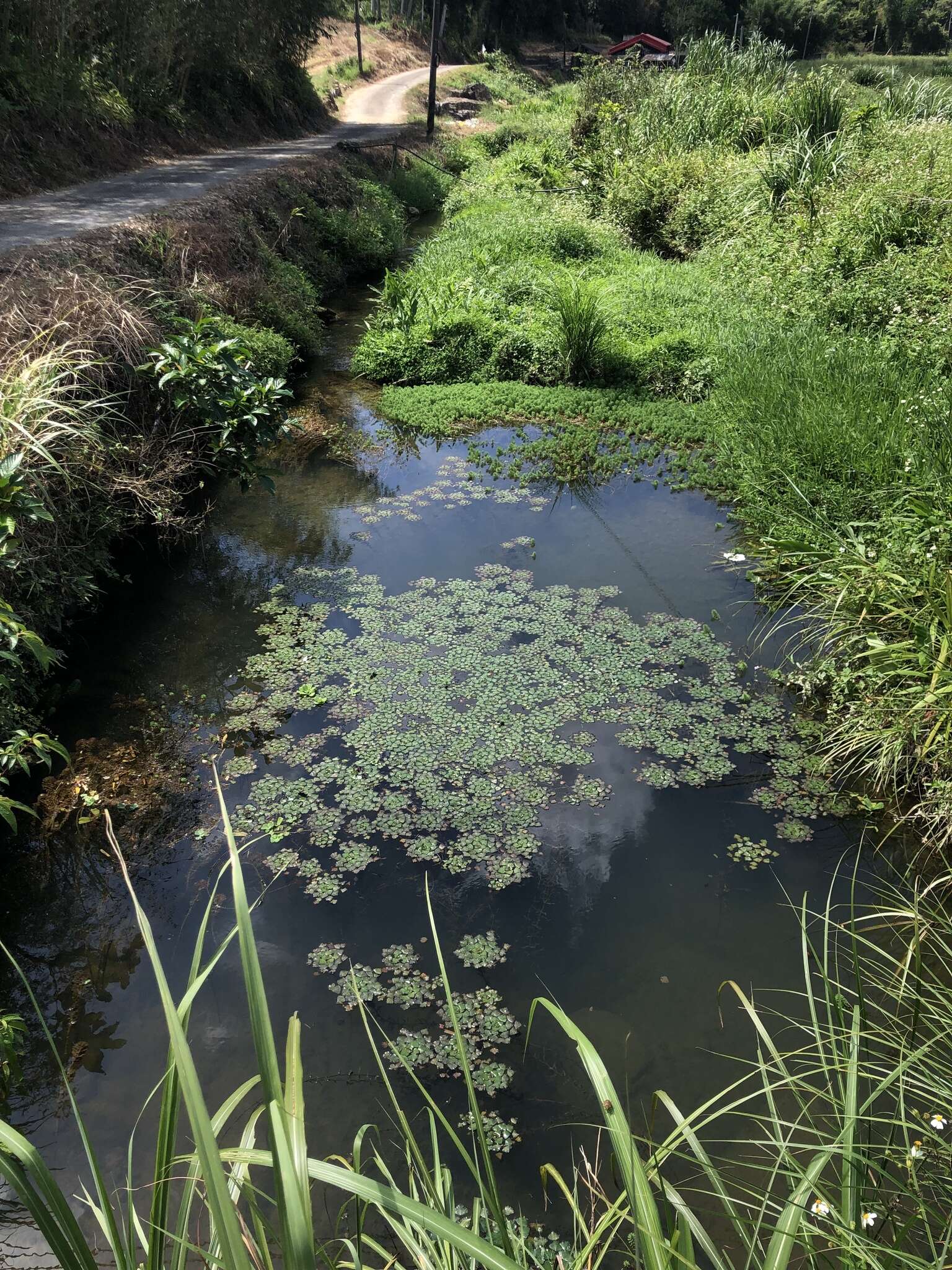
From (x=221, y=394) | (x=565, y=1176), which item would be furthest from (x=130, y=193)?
(x=565, y=1176)

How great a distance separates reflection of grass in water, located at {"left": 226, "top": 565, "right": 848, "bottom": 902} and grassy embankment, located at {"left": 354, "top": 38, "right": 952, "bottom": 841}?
586mm

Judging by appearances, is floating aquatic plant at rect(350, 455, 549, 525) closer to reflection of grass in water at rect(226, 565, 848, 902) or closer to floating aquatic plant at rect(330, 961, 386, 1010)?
reflection of grass in water at rect(226, 565, 848, 902)

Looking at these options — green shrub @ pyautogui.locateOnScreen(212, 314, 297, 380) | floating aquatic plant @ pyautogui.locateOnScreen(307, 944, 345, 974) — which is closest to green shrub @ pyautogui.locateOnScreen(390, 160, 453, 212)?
green shrub @ pyautogui.locateOnScreen(212, 314, 297, 380)

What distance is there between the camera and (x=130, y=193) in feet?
34.7

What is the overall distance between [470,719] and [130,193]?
374 inches

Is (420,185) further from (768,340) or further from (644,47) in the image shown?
(644,47)

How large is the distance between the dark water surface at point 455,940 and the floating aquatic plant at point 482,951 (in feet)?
0.11

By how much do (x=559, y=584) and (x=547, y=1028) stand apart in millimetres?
3099

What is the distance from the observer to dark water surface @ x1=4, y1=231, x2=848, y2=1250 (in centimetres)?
281

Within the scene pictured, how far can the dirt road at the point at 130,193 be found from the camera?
26.8ft

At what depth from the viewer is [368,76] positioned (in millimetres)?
33781

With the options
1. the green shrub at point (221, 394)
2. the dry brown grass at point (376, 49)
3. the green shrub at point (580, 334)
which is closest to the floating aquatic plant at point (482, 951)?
the green shrub at point (221, 394)

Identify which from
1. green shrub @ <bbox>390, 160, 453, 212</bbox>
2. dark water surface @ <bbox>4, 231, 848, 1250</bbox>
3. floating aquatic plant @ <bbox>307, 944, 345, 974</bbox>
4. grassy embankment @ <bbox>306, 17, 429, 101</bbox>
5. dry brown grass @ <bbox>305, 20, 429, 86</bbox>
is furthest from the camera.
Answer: dry brown grass @ <bbox>305, 20, 429, 86</bbox>

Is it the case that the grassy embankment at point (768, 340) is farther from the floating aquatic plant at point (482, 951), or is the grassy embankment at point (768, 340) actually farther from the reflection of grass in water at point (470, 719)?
the floating aquatic plant at point (482, 951)
